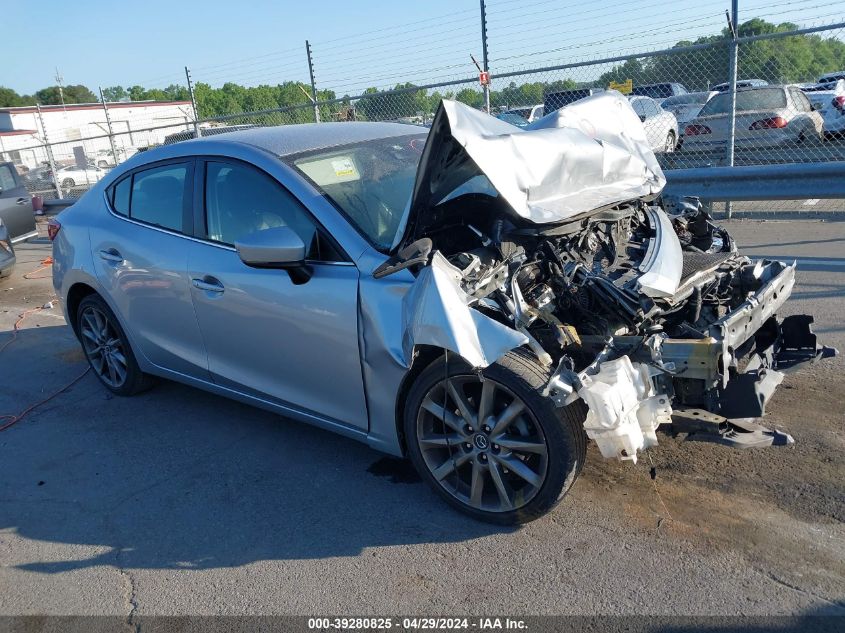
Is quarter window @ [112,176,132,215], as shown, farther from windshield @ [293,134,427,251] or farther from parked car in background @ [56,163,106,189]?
parked car in background @ [56,163,106,189]

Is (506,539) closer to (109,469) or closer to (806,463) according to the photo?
(806,463)

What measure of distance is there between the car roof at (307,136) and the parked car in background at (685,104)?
40.2 feet

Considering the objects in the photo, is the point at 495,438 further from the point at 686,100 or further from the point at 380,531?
the point at 686,100

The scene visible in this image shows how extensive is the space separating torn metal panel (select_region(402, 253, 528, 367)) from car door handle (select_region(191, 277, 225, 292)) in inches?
54.2

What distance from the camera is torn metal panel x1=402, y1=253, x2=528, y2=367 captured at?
2.95 metres

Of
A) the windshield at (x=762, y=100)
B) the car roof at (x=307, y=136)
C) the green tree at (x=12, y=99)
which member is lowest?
the windshield at (x=762, y=100)

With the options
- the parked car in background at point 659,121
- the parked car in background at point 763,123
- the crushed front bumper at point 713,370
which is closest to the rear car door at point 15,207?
the parked car in background at point 659,121

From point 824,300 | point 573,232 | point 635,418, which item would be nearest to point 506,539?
point 635,418

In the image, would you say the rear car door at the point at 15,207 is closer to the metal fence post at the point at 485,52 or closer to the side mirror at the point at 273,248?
the metal fence post at the point at 485,52

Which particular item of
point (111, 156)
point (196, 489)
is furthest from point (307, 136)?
point (111, 156)

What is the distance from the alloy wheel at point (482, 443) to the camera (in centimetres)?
316

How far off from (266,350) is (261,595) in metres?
1.29

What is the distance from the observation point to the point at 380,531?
338 cm

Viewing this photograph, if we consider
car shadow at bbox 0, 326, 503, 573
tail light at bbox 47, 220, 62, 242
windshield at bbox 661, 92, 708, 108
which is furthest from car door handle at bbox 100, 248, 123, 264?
windshield at bbox 661, 92, 708, 108
